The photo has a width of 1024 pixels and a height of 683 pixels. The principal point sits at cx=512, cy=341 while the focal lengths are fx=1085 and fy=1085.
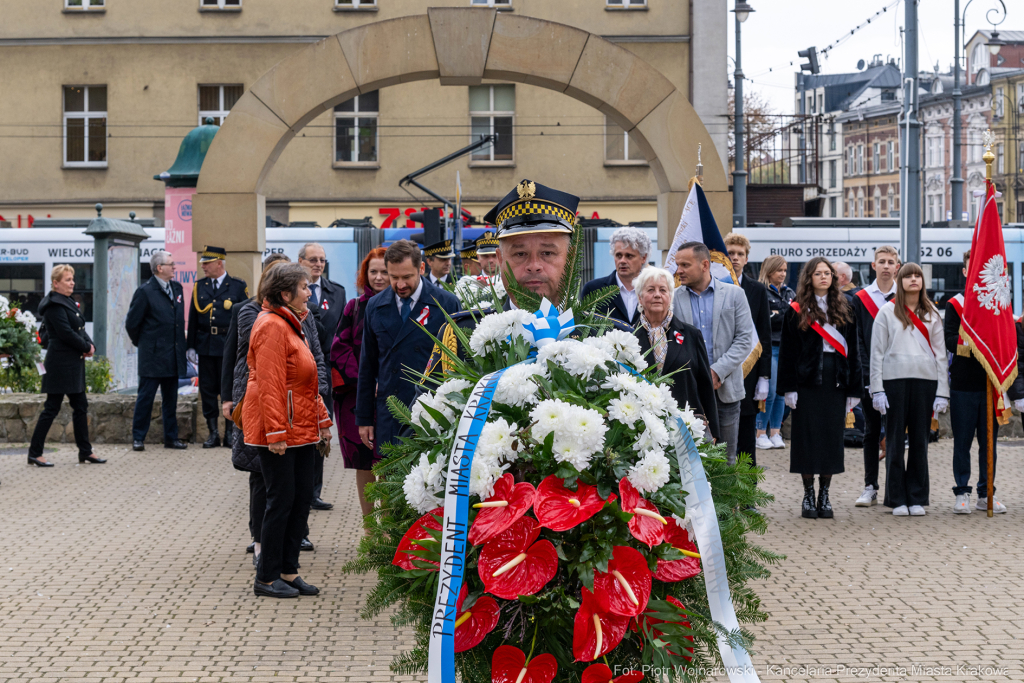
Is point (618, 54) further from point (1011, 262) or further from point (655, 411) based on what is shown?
point (1011, 262)

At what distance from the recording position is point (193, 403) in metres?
12.2

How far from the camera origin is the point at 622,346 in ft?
10.0

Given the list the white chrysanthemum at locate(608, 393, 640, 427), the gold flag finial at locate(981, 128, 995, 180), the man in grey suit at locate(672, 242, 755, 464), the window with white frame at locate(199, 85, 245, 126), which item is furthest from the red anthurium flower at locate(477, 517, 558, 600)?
the window with white frame at locate(199, 85, 245, 126)

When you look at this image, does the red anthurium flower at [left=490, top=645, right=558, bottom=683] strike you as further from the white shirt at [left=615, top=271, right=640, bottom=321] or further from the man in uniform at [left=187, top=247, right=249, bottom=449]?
the man in uniform at [left=187, top=247, right=249, bottom=449]

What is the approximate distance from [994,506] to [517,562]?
22.5 feet

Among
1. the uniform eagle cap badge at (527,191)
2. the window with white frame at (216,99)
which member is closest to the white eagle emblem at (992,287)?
the uniform eagle cap badge at (527,191)

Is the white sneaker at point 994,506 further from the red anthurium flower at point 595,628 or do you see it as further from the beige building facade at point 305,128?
the beige building facade at point 305,128

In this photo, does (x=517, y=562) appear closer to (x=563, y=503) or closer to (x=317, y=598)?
(x=563, y=503)

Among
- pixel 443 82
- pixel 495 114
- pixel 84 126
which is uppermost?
pixel 495 114

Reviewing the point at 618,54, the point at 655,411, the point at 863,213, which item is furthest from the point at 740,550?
the point at 863,213

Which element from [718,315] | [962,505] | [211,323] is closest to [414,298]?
[718,315]

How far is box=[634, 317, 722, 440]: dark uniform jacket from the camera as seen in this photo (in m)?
5.71

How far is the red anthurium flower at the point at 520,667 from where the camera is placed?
9.10 feet

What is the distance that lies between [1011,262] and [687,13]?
11.3m
